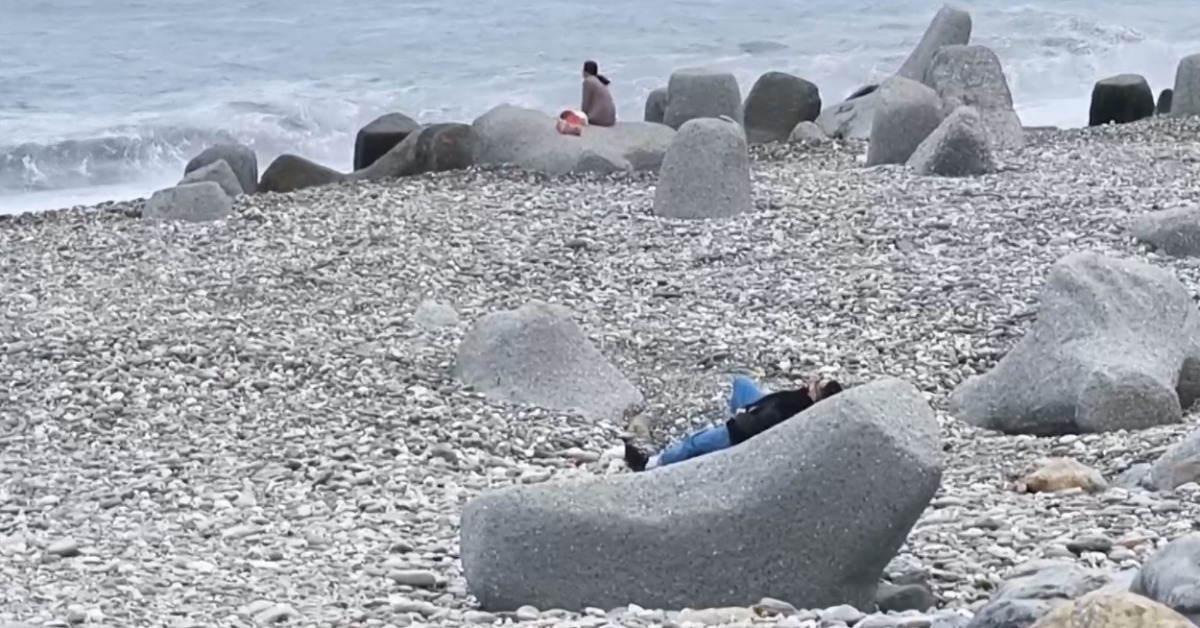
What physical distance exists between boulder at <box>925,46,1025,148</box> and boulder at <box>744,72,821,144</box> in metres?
2.17

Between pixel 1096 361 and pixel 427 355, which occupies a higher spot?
pixel 1096 361

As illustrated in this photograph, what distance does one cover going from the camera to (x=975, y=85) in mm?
15328

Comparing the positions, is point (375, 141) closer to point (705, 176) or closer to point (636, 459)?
point (705, 176)

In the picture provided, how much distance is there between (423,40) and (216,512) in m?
25.8

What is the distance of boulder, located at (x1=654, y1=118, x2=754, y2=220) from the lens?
12000 millimetres

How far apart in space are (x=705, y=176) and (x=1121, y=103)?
6.88 meters

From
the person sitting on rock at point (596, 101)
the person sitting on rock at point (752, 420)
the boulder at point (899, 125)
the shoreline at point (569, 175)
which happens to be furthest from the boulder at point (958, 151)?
the person sitting on rock at point (752, 420)

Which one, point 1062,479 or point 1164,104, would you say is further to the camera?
point 1164,104

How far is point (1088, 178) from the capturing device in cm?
1259

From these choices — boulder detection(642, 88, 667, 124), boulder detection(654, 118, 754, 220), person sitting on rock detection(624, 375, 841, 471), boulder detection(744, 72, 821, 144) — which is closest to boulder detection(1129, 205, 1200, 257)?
boulder detection(654, 118, 754, 220)

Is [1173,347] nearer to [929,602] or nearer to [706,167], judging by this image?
[929,602]

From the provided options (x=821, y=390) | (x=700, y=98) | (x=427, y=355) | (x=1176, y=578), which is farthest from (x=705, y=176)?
(x=1176, y=578)

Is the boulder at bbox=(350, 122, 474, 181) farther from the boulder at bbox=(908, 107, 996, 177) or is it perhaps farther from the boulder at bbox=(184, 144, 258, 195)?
the boulder at bbox=(908, 107, 996, 177)

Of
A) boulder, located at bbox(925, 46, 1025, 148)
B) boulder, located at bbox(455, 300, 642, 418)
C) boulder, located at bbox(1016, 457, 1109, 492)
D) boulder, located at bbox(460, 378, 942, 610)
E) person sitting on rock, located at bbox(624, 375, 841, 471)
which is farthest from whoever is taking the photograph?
boulder, located at bbox(925, 46, 1025, 148)
